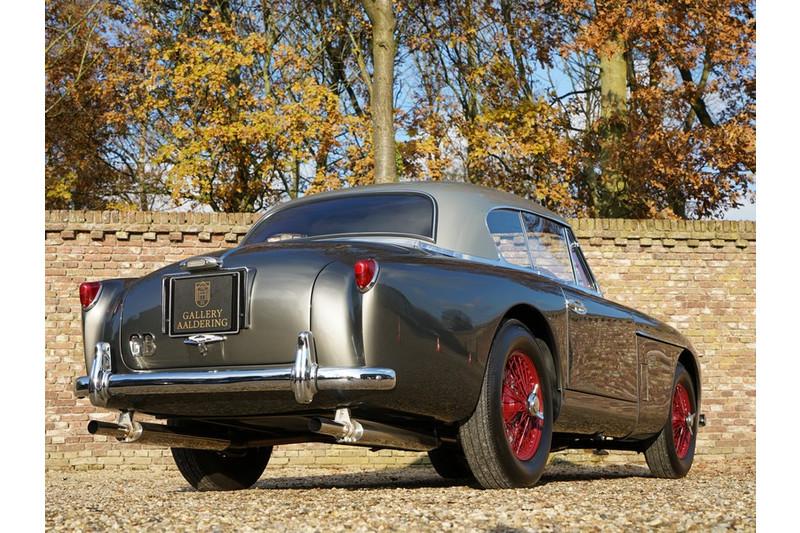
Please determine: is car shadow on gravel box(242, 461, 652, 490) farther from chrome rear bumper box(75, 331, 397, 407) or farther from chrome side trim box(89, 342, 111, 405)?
chrome side trim box(89, 342, 111, 405)

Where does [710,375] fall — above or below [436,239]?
below

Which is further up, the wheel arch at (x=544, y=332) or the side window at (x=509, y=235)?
the side window at (x=509, y=235)

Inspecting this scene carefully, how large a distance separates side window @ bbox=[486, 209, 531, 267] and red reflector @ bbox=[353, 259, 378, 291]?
1.41 meters

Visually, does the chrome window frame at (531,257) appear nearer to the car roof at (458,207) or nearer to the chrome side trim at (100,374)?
the car roof at (458,207)

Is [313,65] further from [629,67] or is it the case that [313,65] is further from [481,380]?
[481,380]

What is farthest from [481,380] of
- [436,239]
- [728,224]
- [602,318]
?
[728,224]

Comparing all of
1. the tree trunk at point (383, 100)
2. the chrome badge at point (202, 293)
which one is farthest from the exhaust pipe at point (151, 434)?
the tree trunk at point (383, 100)

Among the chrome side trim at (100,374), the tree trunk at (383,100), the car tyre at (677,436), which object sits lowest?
the car tyre at (677,436)

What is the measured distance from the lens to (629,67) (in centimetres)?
2284

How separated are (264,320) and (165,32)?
2070cm

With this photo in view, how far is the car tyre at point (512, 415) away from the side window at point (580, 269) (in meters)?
1.34

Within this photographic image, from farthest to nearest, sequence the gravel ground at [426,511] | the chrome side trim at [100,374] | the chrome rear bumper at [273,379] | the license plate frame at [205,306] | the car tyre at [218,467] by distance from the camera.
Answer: the car tyre at [218,467], the chrome side trim at [100,374], the license plate frame at [205,306], the chrome rear bumper at [273,379], the gravel ground at [426,511]

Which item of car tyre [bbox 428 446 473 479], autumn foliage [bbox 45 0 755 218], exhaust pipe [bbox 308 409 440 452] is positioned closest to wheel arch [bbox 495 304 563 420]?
exhaust pipe [bbox 308 409 440 452]

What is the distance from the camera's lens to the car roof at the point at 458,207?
5.58 meters
